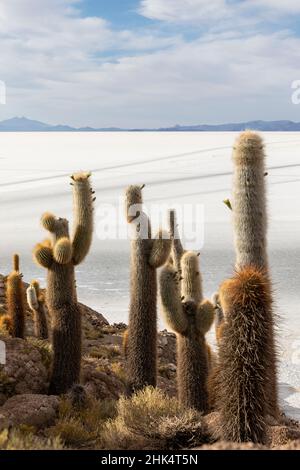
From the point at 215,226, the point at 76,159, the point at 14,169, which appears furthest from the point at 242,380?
the point at 76,159

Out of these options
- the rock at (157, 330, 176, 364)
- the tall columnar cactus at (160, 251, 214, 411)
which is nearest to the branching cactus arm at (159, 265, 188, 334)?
the tall columnar cactus at (160, 251, 214, 411)

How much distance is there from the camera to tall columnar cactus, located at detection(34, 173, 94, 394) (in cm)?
1022

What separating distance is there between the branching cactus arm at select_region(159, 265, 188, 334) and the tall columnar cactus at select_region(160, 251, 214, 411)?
0.6 inches

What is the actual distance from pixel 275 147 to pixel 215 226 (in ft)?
198

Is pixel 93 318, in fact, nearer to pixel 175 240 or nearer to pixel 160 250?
pixel 175 240

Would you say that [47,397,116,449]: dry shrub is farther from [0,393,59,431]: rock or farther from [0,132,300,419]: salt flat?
[0,132,300,419]: salt flat

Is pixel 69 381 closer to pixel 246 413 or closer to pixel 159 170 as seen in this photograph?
pixel 246 413

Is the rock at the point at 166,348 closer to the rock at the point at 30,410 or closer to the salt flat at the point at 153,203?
the salt flat at the point at 153,203

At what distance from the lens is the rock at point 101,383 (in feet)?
35.9

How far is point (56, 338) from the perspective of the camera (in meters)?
10.4

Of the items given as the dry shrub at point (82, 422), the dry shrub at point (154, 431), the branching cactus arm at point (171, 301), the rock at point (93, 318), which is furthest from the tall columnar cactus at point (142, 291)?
the rock at point (93, 318)

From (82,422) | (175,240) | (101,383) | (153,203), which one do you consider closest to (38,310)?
(101,383)

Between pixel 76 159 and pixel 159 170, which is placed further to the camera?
pixel 76 159

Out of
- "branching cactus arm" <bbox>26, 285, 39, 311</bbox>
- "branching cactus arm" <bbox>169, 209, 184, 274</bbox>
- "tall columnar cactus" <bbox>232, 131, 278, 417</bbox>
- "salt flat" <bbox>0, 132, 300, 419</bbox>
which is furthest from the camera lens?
"salt flat" <bbox>0, 132, 300, 419</bbox>
